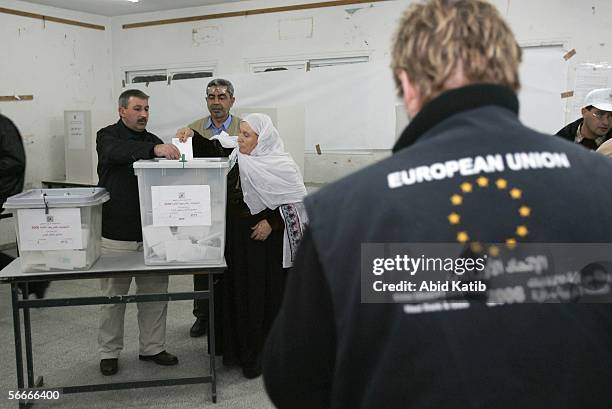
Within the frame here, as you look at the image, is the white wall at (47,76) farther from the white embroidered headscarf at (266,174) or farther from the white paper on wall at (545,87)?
the white paper on wall at (545,87)

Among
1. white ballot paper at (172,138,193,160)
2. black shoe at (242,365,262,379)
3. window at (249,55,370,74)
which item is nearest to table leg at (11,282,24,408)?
white ballot paper at (172,138,193,160)

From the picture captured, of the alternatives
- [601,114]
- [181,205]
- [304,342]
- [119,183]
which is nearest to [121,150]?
[119,183]

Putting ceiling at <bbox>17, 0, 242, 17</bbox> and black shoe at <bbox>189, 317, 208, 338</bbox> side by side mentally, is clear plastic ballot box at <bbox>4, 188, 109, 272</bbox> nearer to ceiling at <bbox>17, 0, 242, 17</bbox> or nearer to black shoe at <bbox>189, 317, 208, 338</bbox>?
black shoe at <bbox>189, 317, 208, 338</bbox>

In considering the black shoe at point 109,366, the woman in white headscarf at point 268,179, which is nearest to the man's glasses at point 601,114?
the woman in white headscarf at point 268,179

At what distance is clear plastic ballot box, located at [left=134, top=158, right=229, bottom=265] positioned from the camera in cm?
224

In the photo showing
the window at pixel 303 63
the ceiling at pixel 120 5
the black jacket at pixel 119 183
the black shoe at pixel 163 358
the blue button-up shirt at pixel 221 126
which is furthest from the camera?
the ceiling at pixel 120 5

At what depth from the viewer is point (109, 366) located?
9.00ft

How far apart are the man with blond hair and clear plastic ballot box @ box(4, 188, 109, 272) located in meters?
1.73

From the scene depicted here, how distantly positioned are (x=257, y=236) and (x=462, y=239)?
6.56 feet

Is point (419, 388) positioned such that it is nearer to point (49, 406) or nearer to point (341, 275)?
point (341, 275)

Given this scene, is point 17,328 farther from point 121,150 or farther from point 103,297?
point 121,150

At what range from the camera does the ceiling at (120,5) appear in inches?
212

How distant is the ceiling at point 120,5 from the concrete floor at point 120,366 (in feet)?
10.5

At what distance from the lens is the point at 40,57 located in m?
5.48
